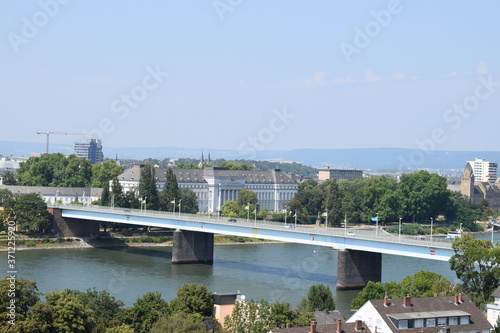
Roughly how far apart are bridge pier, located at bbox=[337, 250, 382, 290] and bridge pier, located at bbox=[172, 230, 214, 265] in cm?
1496

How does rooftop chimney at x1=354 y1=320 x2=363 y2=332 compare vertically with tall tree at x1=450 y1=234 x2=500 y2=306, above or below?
below

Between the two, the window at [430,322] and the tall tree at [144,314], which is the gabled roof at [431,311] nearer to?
the window at [430,322]

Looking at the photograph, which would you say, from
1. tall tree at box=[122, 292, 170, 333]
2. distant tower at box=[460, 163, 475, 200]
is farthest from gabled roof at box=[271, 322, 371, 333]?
distant tower at box=[460, 163, 475, 200]

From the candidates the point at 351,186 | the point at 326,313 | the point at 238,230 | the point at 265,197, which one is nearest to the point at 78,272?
the point at 238,230

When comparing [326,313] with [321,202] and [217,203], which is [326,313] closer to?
[321,202]

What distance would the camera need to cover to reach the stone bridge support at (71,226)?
8138 cm

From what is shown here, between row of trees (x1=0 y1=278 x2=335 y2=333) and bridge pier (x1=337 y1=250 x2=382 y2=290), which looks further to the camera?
bridge pier (x1=337 y1=250 x2=382 y2=290)

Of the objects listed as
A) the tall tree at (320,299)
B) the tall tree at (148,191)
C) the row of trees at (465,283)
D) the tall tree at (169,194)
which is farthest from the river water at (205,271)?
the tall tree at (169,194)

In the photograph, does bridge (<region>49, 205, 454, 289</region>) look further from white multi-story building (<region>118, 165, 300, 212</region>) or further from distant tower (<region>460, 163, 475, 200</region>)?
distant tower (<region>460, 163, 475, 200</region>)

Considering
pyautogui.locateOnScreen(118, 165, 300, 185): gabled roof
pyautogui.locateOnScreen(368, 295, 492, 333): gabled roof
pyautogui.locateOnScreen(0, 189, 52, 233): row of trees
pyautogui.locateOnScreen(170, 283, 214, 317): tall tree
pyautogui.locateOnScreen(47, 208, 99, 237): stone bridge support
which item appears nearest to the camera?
pyautogui.locateOnScreen(368, 295, 492, 333): gabled roof

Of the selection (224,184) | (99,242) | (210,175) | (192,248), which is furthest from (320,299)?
(224,184)

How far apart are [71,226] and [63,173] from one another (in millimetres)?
34629

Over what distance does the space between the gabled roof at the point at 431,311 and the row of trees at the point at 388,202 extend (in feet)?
226

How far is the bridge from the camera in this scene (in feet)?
184
